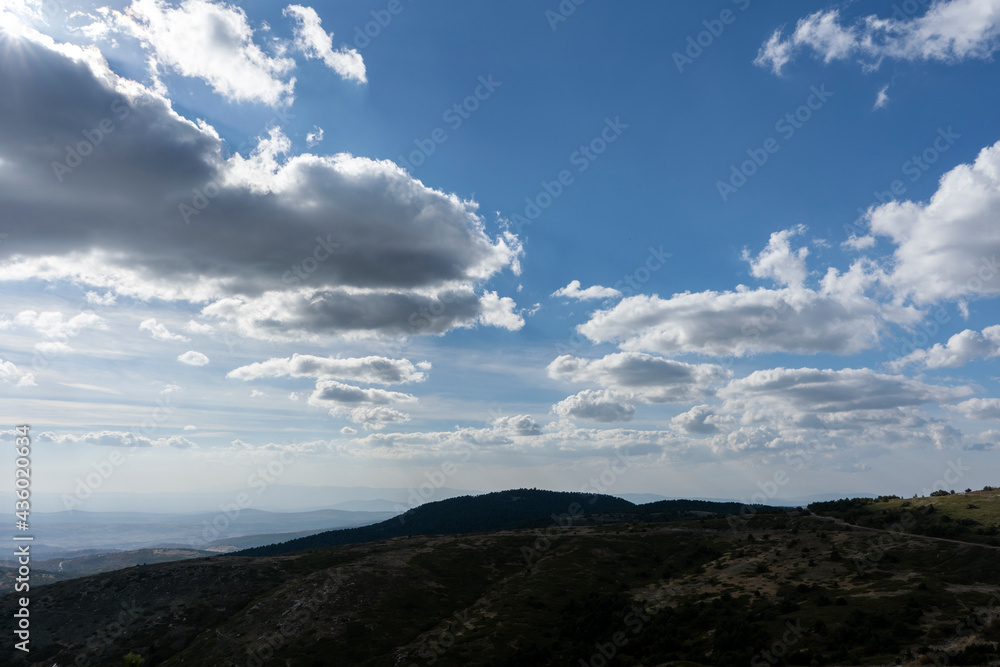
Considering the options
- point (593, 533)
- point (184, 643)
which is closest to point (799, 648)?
point (593, 533)

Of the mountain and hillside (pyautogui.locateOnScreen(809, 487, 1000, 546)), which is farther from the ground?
hillside (pyautogui.locateOnScreen(809, 487, 1000, 546))

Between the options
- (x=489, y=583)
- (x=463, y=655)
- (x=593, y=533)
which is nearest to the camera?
(x=463, y=655)

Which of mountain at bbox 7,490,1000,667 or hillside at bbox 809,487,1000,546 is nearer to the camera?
mountain at bbox 7,490,1000,667

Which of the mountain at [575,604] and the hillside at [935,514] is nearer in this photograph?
the mountain at [575,604]

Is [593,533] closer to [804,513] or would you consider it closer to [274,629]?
[804,513]

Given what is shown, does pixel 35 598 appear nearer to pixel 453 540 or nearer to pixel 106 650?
pixel 106 650

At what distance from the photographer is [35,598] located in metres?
107

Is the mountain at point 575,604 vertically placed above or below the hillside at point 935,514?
below

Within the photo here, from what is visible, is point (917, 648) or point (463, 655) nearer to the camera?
point (917, 648)

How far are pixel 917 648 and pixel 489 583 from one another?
239 feet

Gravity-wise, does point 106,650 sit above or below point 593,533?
below

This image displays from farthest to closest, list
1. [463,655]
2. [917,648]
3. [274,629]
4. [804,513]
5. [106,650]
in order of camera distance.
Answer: [804,513], [106,650], [274,629], [463,655], [917,648]

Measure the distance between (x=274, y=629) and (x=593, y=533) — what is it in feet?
261

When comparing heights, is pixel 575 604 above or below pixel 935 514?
below
